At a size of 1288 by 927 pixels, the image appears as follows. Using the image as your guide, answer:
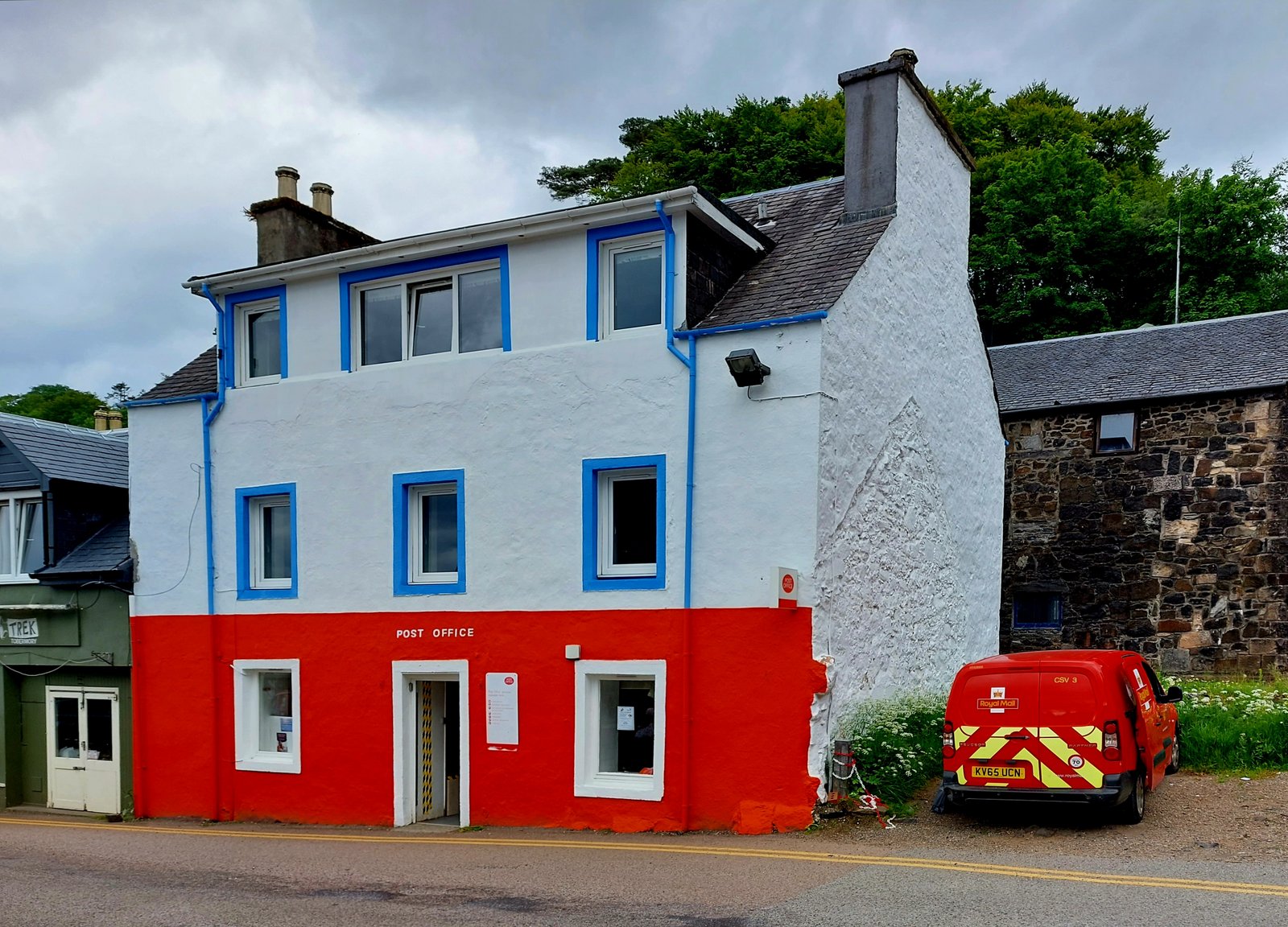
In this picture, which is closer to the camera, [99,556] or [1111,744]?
[1111,744]

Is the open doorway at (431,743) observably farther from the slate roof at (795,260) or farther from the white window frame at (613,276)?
the slate roof at (795,260)

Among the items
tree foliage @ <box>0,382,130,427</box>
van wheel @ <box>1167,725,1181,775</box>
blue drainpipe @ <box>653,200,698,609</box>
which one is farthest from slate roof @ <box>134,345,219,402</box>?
tree foliage @ <box>0,382,130,427</box>

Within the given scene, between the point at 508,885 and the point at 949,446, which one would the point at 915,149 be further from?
the point at 508,885

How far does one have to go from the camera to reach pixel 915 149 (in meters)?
15.8

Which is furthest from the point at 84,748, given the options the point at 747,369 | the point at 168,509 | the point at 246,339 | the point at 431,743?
the point at 747,369

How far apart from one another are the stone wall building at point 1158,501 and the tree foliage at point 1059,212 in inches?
419

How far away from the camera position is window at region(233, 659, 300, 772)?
16.2 meters

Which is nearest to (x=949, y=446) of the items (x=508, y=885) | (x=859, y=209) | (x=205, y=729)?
(x=859, y=209)

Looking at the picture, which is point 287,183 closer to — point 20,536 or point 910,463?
point 20,536

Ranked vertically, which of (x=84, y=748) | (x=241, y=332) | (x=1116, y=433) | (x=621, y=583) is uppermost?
(x=241, y=332)

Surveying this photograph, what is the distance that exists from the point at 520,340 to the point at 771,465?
3809 millimetres

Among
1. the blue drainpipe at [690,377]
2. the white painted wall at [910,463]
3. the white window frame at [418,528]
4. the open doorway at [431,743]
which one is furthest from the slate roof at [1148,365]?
the open doorway at [431,743]

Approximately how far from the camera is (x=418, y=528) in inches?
609

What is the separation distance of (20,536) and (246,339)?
5820 millimetres
